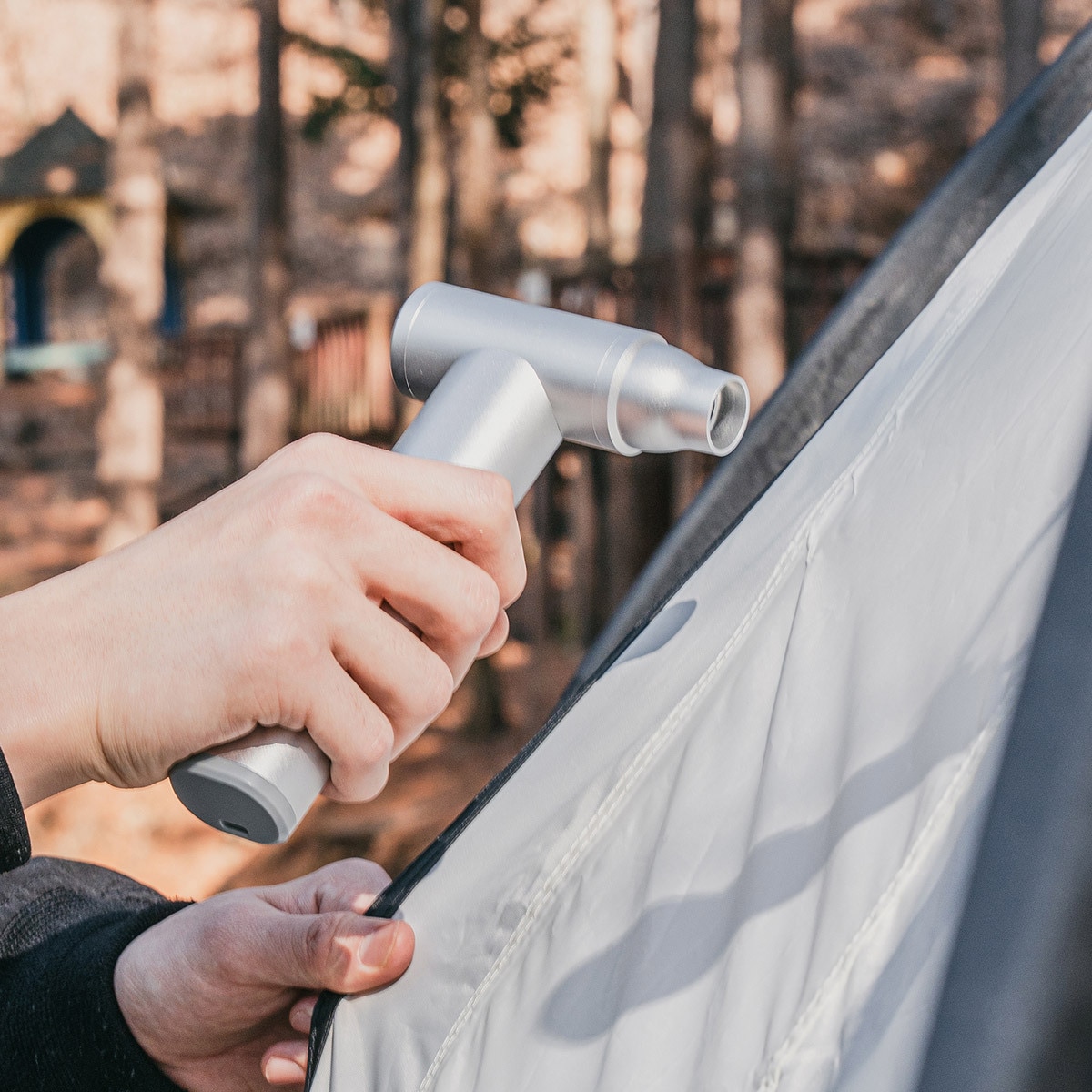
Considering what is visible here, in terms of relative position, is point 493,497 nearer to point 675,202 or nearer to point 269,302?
point 675,202

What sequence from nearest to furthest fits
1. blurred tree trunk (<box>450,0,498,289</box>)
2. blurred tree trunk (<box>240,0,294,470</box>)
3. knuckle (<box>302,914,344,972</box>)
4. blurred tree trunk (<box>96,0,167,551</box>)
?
1. knuckle (<box>302,914,344,972</box>)
2. blurred tree trunk (<box>450,0,498,289</box>)
3. blurred tree trunk (<box>96,0,167,551</box>)
4. blurred tree trunk (<box>240,0,294,470</box>)

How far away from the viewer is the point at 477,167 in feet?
26.8

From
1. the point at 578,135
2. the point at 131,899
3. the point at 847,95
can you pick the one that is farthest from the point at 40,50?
the point at 131,899

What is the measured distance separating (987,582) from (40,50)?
2706cm

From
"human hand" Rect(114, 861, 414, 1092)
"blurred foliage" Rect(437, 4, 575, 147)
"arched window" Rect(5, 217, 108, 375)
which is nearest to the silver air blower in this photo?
"human hand" Rect(114, 861, 414, 1092)

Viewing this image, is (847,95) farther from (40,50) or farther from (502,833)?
(502,833)

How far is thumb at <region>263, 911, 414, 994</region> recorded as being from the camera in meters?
1.04

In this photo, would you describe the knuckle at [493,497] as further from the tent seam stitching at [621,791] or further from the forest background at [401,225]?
the forest background at [401,225]

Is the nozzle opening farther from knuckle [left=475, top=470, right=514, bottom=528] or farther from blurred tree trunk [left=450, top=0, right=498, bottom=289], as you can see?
blurred tree trunk [left=450, top=0, right=498, bottom=289]

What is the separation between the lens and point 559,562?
10.6m

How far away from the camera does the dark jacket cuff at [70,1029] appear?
1.35 m

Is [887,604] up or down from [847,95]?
down

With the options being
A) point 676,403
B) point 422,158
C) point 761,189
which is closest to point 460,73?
point 422,158

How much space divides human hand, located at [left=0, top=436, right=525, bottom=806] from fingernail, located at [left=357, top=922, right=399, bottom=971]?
0.27m
